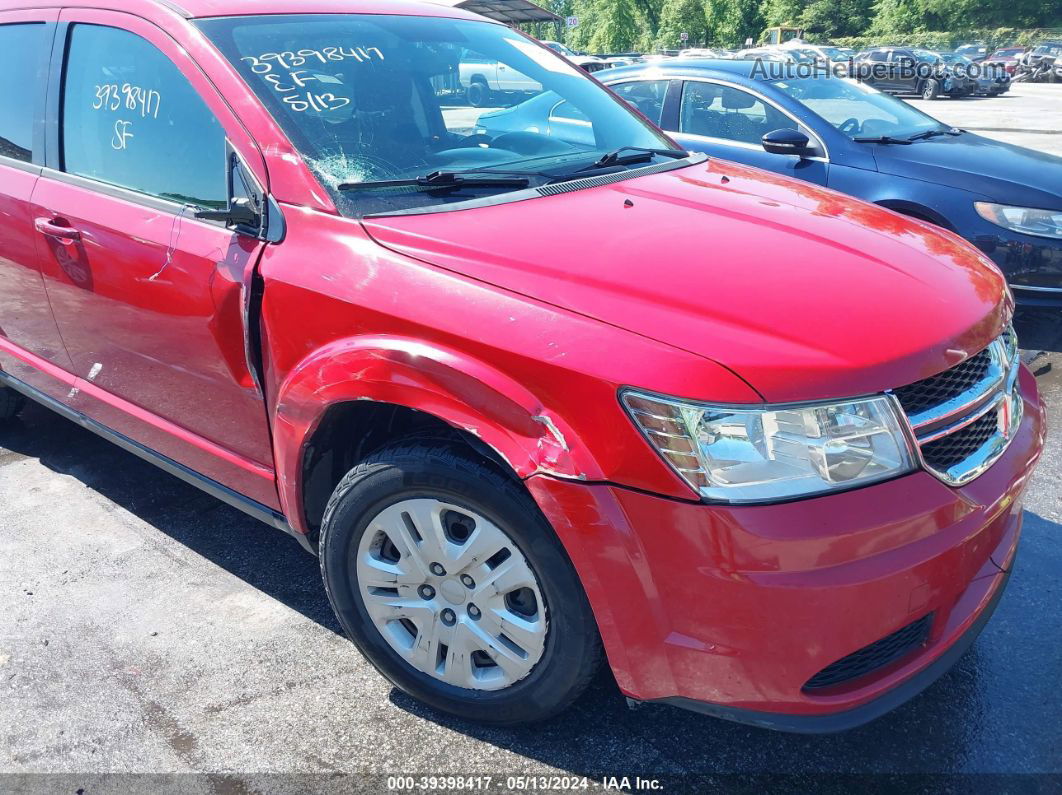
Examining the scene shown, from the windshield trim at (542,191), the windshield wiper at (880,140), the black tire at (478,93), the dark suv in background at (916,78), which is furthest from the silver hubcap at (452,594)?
the dark suv in background at (916,78)

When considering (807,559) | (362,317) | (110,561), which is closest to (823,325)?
(807,559)

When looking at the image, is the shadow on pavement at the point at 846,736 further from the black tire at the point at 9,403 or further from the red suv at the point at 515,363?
the black tire at the point at 9,403

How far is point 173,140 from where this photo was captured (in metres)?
2.61

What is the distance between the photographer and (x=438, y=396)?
6.42 ft

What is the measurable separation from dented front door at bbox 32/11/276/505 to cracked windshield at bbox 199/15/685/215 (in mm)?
257

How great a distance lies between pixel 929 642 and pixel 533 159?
1.79m

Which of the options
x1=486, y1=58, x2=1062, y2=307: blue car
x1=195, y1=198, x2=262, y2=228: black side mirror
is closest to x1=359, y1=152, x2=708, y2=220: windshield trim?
x1=195, y1=198, x2=262, y2=228: black side mirror

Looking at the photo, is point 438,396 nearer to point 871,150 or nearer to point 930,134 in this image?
point 871,150

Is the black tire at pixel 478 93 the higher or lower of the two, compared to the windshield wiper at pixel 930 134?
higher

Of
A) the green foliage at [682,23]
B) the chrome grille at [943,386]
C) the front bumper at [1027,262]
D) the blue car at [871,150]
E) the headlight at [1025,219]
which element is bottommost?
the green foliage at [682,23]

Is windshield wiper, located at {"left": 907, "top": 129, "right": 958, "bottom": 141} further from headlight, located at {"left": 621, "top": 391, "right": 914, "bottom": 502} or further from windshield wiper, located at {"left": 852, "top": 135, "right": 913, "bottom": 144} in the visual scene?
headlight, located at {"left": 621, "top": 391, "right": 914, "bottom": 502}

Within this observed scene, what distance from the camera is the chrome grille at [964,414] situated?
185 centimetres

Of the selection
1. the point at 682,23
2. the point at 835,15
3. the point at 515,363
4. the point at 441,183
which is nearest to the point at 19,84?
the point at 441,183

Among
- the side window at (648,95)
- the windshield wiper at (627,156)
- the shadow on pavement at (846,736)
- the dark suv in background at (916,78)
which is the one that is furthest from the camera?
the dark suv in background at (916,78)
